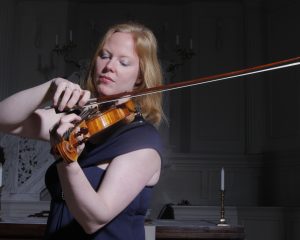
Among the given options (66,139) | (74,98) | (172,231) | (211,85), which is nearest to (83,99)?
(74,98)

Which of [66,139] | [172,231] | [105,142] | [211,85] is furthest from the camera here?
[211,85]

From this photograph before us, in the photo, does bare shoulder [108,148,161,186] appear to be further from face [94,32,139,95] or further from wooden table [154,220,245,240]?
wooden table [154,220,245,240]

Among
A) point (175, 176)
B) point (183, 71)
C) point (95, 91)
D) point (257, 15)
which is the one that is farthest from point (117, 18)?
point (95, 91)

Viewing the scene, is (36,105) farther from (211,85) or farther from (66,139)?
(211,85)

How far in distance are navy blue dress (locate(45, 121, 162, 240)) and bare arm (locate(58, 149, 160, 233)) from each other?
0.03m

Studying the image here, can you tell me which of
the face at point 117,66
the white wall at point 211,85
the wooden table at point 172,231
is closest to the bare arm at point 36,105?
the face at point 117,66

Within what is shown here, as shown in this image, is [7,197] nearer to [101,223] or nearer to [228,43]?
[228,43]

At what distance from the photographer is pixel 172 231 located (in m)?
2.46

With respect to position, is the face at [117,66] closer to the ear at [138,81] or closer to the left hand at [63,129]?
the ear at [138,81]

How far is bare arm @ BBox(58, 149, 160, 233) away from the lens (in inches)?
38.4

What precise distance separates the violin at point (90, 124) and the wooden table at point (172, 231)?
4.43 feet

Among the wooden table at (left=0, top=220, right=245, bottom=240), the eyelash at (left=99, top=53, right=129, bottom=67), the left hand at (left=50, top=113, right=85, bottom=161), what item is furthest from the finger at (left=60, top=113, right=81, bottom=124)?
the wooden table at (left=0, top=220, right=245, bottom=240)

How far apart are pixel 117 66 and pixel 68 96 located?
190mm

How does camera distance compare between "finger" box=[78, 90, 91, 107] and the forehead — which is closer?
"finger" box=[78, 90, 91, 107]
